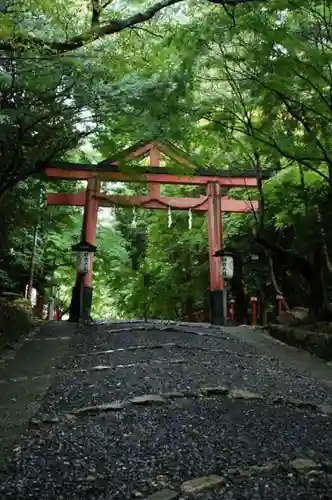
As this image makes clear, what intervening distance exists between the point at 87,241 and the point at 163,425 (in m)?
10.2

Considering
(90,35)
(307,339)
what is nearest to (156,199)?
(307,339)

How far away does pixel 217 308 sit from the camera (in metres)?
13.7

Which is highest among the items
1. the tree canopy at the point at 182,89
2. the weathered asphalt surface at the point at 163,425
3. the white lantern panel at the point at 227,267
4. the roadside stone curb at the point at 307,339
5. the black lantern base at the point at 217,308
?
the tree canopy at the point at 182,89

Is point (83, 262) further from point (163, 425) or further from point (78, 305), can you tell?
point (163, 425)

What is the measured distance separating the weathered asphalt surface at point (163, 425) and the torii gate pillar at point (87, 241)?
5853 mm

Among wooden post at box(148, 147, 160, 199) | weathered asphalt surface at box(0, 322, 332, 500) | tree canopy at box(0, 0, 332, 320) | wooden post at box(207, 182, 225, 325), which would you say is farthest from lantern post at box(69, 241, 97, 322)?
weathered asphalt surface at box(0, 322, 332, 500)

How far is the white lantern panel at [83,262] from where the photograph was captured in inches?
520

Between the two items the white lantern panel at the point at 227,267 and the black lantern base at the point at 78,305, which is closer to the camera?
the white lantern panel at the point at 227,267

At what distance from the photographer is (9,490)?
292 cm

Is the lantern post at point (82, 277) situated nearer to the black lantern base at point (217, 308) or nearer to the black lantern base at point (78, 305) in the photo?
the black lantern base at point (78, 305)

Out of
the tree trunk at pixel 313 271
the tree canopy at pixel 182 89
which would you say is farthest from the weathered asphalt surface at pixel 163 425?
the tree canopy at pixel 182 89

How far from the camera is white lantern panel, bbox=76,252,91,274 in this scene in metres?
13.2

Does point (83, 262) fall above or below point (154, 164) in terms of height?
below

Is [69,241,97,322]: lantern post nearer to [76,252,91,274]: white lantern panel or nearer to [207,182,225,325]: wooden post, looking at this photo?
[76,252,91,274]: white lantern panel
